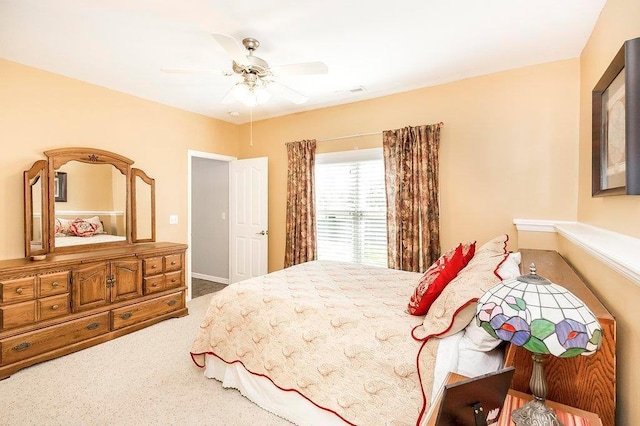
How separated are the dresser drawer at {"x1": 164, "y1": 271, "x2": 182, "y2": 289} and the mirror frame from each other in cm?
117

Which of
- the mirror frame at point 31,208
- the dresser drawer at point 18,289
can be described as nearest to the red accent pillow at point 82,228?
the mirror frame at point 31,208

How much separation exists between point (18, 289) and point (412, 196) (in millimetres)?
3804

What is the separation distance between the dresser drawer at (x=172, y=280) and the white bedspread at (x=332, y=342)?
1.48m

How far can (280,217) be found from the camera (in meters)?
4.79

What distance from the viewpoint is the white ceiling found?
216cm

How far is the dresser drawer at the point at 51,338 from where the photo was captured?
253cm

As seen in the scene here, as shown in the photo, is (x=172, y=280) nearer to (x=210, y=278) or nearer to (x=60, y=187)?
(x=60, y=187)

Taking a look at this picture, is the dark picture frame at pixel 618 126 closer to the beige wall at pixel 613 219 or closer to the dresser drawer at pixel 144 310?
the beige wall at pixel 613 219

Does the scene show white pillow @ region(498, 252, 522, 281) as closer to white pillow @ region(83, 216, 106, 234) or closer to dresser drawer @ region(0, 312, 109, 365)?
dresser drawer @ region(0, 312, 109, 365)

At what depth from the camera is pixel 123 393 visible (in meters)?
2.29

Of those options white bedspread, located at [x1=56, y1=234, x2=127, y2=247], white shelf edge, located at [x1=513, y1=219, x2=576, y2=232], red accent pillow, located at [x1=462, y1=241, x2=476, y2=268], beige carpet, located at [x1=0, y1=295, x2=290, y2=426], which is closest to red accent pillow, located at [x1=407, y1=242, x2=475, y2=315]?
red accent pillow, located at [x1=462, y1=241, x2=476, y2=268]

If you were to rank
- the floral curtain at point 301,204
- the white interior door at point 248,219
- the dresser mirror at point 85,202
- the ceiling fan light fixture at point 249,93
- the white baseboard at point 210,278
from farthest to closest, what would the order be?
the white baseboard at point 210,278 < the white interior door at point 248,219 < the floral curtain at point 301,204 < the dresser mirror at point 85,202 < the ceiling fan light fixture at point 249,93

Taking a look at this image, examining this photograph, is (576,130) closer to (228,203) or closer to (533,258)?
(533,258)

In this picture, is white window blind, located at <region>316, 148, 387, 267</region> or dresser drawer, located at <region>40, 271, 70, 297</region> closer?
dresser drawer, located at <region>40, 271, 70, 297</region>
